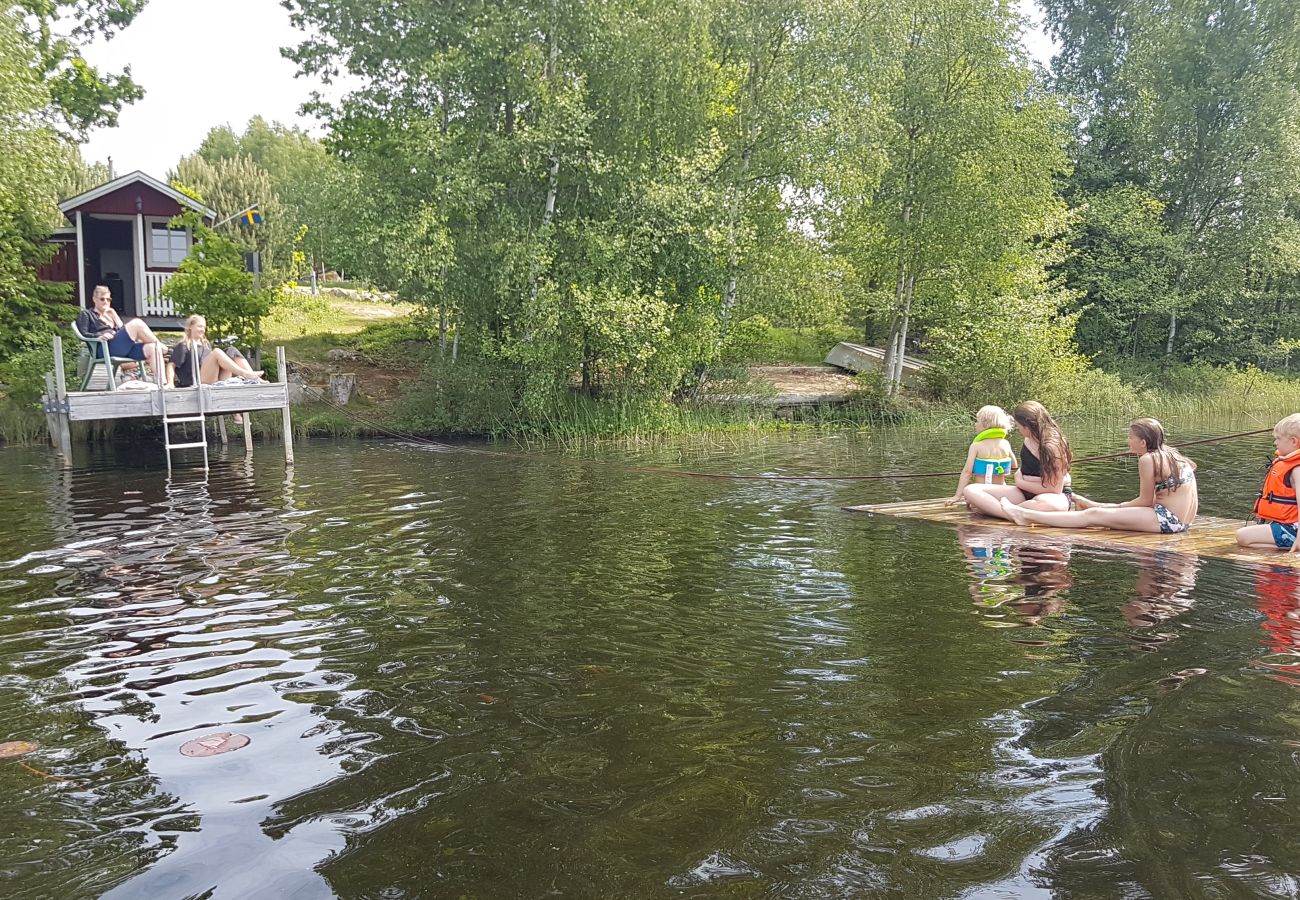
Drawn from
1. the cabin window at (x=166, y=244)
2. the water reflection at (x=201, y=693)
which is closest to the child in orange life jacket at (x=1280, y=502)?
the water reflection at (x=201, y=693)

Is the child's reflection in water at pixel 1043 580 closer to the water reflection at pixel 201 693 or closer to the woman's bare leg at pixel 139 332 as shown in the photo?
the water reflection at pixel 201 693

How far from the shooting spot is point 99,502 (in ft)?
42.1

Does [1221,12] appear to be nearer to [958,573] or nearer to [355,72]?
[355,72]

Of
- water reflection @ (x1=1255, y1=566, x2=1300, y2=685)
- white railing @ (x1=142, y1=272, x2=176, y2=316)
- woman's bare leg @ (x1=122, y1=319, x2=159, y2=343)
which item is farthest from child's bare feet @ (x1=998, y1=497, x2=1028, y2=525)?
white railing @ (x1=142, y1=272, x2=176, y2=316)

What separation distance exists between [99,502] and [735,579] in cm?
906

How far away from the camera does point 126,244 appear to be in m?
32.7

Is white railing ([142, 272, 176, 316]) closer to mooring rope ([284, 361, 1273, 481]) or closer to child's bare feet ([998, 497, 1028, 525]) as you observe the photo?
mooring rope ([284, 361, 1273, 481])

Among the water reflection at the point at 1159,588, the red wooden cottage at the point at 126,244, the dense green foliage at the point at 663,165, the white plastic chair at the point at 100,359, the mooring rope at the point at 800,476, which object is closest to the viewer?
the water reflection at the point at 1159,588

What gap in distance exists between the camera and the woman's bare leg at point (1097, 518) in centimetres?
1000

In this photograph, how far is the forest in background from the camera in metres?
22.0

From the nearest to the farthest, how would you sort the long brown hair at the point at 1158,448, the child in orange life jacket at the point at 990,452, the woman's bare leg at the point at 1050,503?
the long brown hair at the point at 1158,448
the woman's bare leg at the point at 1050,503
the child in orange life jacket at the point at 990,452

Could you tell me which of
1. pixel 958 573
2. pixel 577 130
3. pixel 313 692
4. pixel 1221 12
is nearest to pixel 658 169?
pixel 577 130

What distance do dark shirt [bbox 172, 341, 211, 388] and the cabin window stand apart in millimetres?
15232

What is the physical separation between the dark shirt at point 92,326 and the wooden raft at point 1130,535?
13705 millimetres
